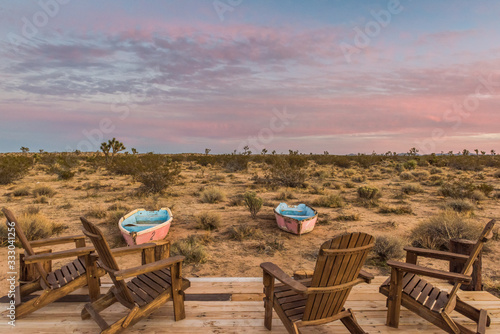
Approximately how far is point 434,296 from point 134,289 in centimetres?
355

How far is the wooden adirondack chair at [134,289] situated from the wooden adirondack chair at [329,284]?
3.77ft

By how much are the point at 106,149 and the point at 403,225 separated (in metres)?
35.6

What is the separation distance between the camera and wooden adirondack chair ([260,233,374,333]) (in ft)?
8.80

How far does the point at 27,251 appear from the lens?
3.53 metres

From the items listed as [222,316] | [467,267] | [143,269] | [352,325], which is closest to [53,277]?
[143,269]

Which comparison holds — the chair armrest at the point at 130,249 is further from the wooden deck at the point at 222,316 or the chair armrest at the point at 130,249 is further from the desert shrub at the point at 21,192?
the desert shrub at the point at 21,192

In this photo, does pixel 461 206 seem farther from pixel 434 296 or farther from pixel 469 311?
pixel 434 296

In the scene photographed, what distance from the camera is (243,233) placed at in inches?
358

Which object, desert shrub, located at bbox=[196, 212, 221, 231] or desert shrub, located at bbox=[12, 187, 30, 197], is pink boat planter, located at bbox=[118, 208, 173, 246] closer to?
desert shrub, located at bbox=[196, 212, 221, 231]

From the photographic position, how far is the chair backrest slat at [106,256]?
3078 millimetres

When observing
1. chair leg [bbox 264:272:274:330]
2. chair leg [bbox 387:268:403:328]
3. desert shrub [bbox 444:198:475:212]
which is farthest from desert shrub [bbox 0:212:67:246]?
desert shrub [bbox 444:198:475:212]

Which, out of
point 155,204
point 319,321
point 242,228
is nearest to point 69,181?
point 155,204

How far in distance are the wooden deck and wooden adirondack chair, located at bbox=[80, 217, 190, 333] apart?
0.68ft

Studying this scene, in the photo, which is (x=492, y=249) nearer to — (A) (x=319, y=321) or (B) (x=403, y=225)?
(B) (x=403, y=225)
